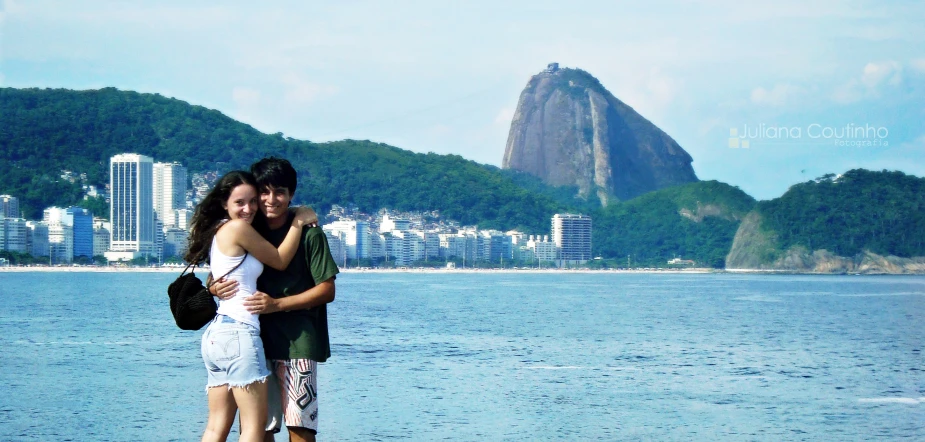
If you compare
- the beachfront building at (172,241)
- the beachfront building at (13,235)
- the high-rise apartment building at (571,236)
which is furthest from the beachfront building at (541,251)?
the beachfront building at (13,235)

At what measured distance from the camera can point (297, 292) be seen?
5477 mm

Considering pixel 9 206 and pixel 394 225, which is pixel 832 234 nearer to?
pixel 394 225

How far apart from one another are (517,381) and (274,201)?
1175 cm

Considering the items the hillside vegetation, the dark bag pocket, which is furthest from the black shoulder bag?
the hillside vegetation

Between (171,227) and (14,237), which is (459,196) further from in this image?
(14,237)

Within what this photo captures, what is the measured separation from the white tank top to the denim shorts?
4cm

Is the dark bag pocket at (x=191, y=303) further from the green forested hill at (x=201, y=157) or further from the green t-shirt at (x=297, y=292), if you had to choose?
the green forested hill at (x=201, y=157)

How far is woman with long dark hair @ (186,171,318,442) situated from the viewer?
523 centimetres

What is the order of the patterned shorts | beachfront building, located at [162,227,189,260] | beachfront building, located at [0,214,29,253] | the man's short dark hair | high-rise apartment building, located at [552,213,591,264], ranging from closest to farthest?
the man's short dark hair < the patterned shorts < beachfront building, located at [0,214,29,253] < beachfront building, located at [162,227,189,260] < high-rise apartment building, located at [552,213,591,264]

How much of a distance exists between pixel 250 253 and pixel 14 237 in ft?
432

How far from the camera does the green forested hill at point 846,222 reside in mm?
150250

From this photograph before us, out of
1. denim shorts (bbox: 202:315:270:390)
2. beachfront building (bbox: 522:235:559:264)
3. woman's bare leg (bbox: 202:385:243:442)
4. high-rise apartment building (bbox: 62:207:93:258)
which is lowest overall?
woman's bare leg (bbox: 202:385:243:442)

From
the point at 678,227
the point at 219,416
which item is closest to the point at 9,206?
the point at 678,227

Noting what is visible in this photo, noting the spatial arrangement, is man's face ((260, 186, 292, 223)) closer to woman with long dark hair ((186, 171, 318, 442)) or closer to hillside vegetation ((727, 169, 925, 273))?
woman with long dark hair ((186, 171, 318, 442))
